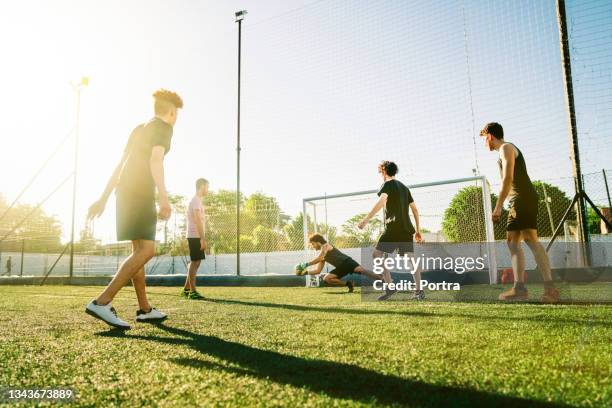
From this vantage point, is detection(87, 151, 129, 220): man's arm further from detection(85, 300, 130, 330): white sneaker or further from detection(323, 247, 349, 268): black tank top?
detection(323, 247, 349, 268): black tank top

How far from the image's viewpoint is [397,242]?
566cm

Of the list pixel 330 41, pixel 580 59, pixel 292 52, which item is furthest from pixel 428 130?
pixel 292 52

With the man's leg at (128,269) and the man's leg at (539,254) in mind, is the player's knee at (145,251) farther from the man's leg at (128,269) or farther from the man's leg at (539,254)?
the man's leg at (539,254)

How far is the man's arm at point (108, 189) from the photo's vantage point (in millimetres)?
3557

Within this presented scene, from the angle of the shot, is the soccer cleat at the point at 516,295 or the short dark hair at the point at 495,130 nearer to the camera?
the soccer cleat at the point at 516,295

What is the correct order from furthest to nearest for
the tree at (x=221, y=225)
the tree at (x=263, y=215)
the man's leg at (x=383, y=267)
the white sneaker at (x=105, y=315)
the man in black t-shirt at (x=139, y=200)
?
1. the tree at (x=221, y=225)
2. the tree at (x=263, y=215)
3. the man's leg at (x=383, y=267)
4. the man in black t-shirt at (x=139, y=200)
5. the white sneaker at (x=105, y=315)

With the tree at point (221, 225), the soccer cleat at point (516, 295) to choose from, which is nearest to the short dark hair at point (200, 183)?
the soccer cleat at point (516, 295)

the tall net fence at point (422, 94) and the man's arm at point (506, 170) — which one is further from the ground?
the tall net fence at point (422, 94)

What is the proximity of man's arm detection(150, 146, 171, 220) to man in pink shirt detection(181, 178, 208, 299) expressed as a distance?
3322 millimetres

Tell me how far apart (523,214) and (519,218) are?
2.5 inches

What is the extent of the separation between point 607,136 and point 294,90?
8279 mm

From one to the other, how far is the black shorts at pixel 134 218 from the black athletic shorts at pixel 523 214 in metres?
3.88

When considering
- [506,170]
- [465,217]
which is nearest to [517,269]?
[506,170]

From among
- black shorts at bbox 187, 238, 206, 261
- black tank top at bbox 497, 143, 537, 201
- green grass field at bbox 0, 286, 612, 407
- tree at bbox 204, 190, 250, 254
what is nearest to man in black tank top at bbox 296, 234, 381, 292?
black shorts at bbox 187, 238, 206, 261
